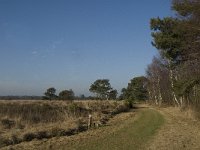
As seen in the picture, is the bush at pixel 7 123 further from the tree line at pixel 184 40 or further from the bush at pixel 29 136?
the tree line at pixel 184 40

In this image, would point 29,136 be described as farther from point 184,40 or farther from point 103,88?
point 103,88

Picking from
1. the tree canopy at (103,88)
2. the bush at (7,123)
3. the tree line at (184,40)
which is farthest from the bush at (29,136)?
Result: the tree canopy at (103,88)

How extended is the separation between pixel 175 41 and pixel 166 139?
17.7 m

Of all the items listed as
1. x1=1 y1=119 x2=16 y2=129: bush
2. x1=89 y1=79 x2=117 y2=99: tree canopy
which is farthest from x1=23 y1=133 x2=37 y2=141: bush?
x1=89 y1=79 x2=117 y2=99: tree canopy

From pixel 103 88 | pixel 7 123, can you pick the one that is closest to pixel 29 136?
pixel 7 123

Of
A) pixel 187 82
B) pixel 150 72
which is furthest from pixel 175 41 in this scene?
pixel 150 72

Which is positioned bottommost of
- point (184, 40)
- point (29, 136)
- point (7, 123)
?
point (29, 136)

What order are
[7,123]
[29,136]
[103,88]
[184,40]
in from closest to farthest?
[29,136], [7,123], [184,40], [103,88]

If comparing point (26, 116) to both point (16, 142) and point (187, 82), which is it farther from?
point (187, 82)

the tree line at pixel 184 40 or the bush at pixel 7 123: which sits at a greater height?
the tree line at pixel 184 40

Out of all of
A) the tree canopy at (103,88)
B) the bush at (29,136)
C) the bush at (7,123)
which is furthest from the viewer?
the tree canopy at (103,88)

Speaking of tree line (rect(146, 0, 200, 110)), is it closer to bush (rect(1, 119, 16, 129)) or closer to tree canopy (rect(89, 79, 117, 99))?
bush (rect(1, 119, 16, 129))

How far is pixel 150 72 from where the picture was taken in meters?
93.7

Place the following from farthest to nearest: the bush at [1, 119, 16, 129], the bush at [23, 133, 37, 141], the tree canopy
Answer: the tree canopy < the bush at [1, 119, 16, 129] < the bush at [23, 133, 37, 141]
